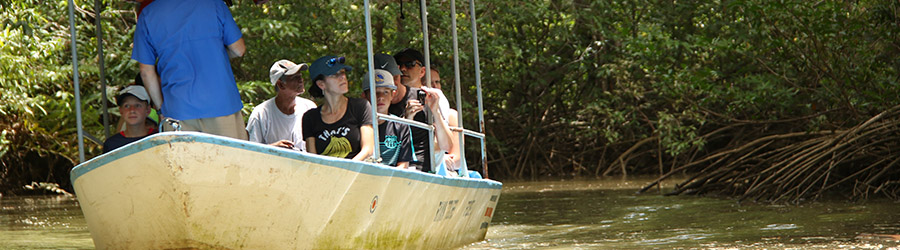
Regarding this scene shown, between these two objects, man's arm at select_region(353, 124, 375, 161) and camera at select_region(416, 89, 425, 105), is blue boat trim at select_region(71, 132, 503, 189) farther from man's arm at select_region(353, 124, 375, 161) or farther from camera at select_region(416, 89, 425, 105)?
camera at select_region(416, 89, 425, 105)

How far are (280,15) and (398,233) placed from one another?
7.70 m

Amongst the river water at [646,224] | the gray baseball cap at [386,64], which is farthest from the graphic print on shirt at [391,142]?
the river water at [646,224]

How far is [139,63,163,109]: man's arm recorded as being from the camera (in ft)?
14.9

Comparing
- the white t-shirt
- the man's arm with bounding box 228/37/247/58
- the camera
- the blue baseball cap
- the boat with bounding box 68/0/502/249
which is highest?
the man's arm with bounding box 228/37/247/58

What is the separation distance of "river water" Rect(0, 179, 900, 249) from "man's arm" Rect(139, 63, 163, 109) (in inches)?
90.1

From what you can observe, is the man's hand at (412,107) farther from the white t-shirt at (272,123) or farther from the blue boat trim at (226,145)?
the blue boat trim at (226,145)

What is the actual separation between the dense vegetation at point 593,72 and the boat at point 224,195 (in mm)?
3977

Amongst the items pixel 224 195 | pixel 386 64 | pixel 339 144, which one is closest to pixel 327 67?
pixel 339 144

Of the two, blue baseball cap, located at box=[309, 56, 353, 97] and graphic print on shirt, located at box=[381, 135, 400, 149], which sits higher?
blue baseball cap, located at box=[309, 56, 353, 97]

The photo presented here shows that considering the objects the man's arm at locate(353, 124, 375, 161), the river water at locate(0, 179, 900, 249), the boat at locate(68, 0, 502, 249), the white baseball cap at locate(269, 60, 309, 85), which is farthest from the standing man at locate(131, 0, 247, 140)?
the river water at locate(0, 179, 900, 249)

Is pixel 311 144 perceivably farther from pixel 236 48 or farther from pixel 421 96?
pixel 236 48

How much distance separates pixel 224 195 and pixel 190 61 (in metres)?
0.62

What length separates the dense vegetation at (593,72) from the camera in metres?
9.71

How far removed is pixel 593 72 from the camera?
1498 cm
